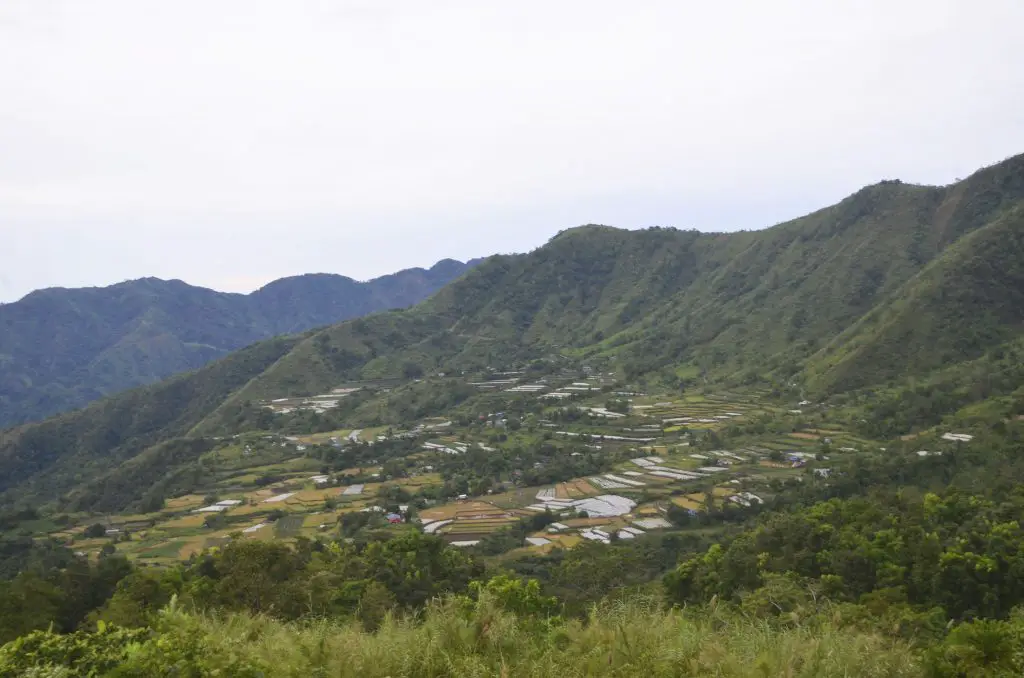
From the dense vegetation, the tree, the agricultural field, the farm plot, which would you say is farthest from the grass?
the tree

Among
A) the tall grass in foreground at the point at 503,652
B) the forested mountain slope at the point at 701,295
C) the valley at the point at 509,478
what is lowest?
the valley at the point at 509,478

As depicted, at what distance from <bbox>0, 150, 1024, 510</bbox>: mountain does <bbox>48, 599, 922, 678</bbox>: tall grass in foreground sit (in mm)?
66154

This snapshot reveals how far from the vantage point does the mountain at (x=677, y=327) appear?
70.3 meters

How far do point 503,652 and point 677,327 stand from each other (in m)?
113

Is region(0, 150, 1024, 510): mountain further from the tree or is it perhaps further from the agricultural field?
the tree

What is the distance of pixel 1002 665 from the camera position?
24.0 ft

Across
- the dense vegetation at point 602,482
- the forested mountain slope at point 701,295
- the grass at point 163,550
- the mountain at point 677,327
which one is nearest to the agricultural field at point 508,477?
the grass at point 163,550

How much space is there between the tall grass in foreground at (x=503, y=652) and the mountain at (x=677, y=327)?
217 feet

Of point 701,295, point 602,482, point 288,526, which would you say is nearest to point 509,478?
point 602,482

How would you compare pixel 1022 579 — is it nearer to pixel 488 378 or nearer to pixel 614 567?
pixel 614 567

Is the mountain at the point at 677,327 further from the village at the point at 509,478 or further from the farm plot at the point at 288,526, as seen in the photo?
the farm plot at the point at 288,526

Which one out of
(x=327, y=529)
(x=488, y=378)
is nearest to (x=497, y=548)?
(x=327, y=529)

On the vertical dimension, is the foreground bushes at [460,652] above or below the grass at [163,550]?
above

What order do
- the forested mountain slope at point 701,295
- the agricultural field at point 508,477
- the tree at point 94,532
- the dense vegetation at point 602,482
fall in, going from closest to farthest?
1. the dense vegetation at point 602,482
2. the agricultural field at point 508,477
3. the tree at point 94,532
4. the forested mountain slope at point 701,295
